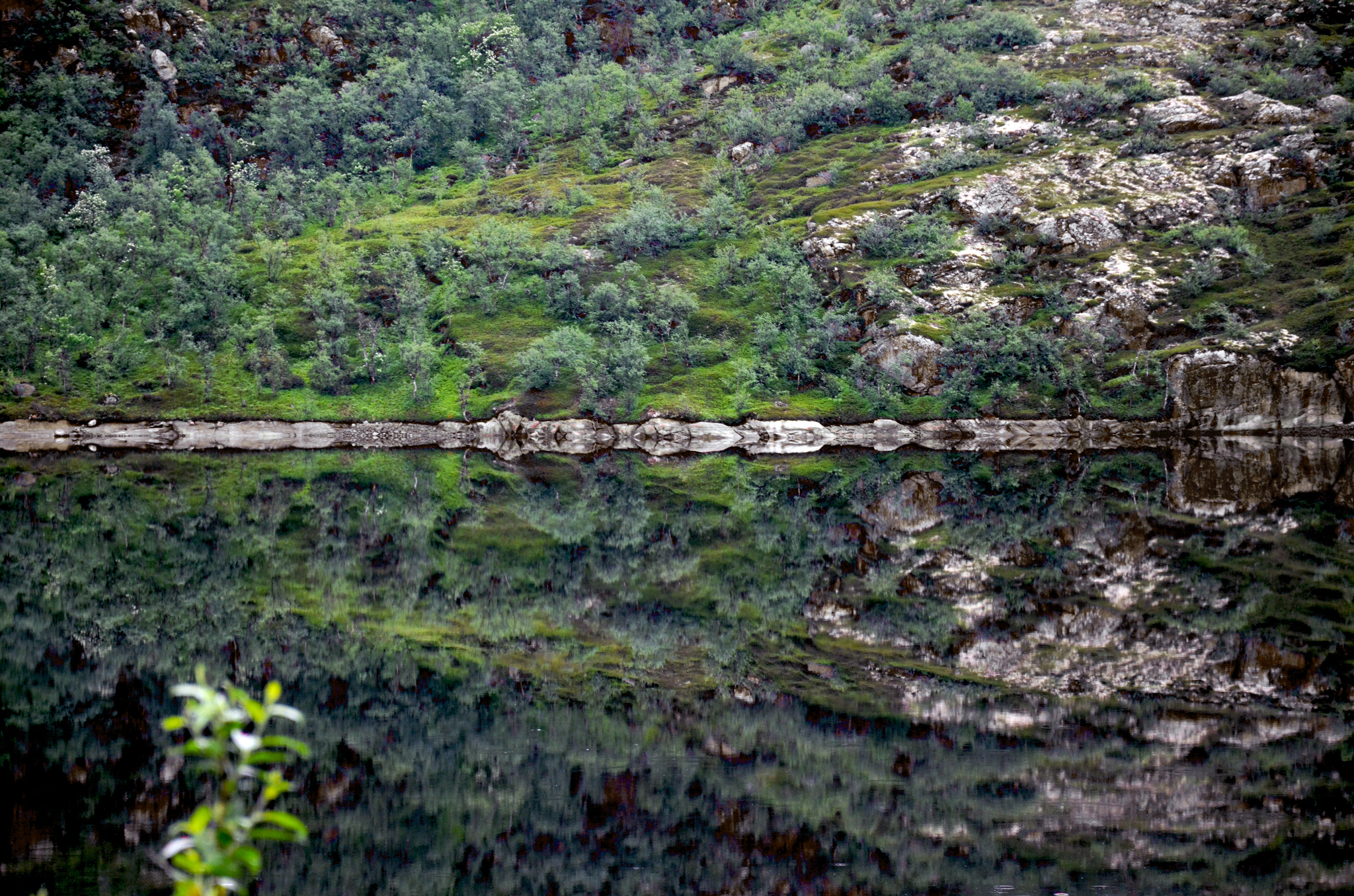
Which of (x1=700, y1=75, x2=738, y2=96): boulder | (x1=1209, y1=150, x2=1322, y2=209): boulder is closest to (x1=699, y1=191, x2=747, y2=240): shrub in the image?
(x1=700, y1=75, x2=738, y2=96): boulder

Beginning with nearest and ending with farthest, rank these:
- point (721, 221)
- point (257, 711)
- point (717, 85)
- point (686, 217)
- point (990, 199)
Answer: point (257, 711) < point (990, 199) < point (721, 221) < point (686, 217) < point (717, 85)

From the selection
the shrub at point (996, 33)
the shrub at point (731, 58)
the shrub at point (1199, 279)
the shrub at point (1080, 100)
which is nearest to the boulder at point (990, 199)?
the shrub at point (1080, 100)

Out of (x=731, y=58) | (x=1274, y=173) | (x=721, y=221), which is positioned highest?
(x=731, y=58)

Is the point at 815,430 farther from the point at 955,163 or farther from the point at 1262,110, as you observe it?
the point at 1262,110

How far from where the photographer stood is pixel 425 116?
134 m

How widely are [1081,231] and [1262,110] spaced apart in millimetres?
28164

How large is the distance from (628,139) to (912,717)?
128 m

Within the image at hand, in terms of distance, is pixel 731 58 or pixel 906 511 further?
pixel 731 58

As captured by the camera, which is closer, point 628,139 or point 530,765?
point 530,765

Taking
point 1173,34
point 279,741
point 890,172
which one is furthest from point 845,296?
point 279,741

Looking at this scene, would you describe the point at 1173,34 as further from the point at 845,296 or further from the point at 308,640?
the point at 308,640

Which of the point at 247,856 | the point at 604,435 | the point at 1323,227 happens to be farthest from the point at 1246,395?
the point at 247,856

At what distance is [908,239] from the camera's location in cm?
9631

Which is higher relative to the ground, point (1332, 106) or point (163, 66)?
point (163, 66)
